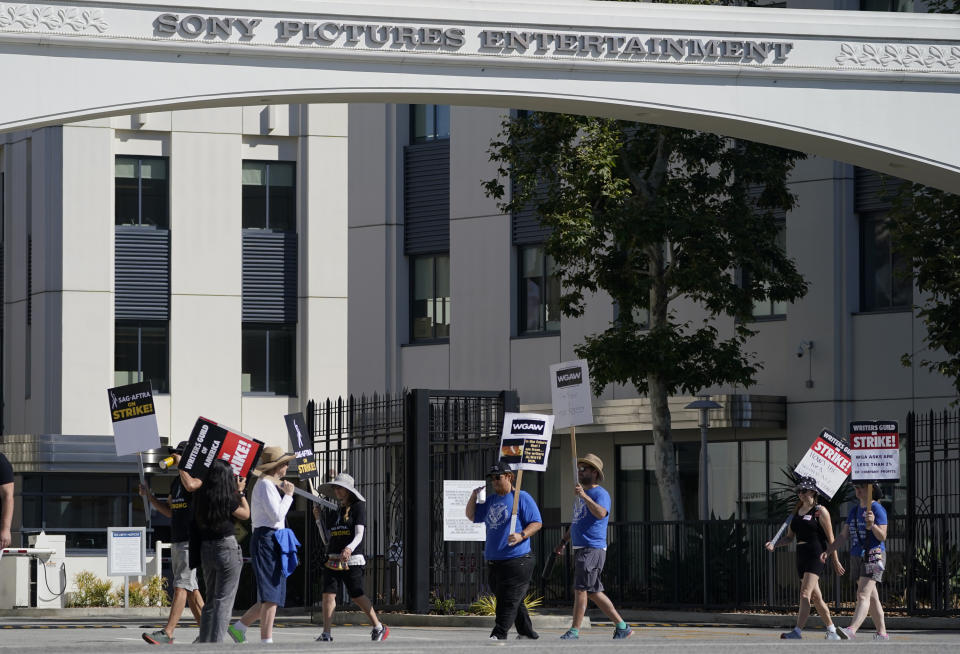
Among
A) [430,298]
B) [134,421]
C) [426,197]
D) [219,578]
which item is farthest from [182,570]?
[426,197]

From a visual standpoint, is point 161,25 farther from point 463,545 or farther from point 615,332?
point 615,332

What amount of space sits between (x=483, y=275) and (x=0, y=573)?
11.0 meters

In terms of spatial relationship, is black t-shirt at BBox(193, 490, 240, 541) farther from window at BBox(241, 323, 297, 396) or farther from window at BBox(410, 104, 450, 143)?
window at BBox(241, 323, 297, 396)

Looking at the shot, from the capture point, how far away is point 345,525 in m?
17.0

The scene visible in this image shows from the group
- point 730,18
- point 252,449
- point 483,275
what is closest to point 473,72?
point 730,18

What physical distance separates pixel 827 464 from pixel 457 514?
190 inches

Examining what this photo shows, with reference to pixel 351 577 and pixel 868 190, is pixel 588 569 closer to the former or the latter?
pixel 351 577

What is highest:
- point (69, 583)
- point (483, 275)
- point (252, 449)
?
point (483, 275)

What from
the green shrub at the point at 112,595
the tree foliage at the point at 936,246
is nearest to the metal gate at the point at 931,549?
the tree foliage at the point at 936,246

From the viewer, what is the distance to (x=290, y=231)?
4166 centimetres

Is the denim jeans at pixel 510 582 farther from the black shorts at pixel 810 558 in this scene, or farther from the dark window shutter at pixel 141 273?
the dark window shutter at pixel 141 273

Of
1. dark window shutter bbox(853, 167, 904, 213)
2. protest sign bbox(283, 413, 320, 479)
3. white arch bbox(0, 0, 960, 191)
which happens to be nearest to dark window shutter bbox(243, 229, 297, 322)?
dark window shutter bbox(853, 167, 904, 213)

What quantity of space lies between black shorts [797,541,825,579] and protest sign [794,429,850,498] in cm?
97

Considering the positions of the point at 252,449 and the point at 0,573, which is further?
the point at 0,573
